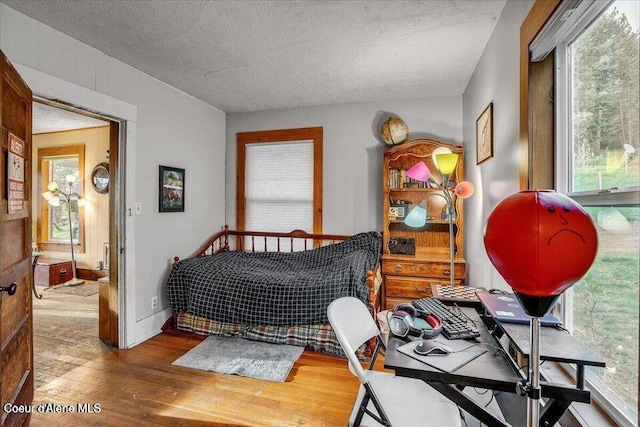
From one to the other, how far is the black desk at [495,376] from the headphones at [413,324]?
0.14 meters

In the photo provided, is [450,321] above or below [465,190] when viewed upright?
below

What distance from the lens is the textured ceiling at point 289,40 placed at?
1.92 metres

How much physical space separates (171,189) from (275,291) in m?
1.58

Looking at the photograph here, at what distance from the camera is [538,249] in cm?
65

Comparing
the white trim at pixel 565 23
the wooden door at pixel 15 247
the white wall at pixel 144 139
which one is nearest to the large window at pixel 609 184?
the white trim at pixel 565 23

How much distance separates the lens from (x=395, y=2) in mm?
1854

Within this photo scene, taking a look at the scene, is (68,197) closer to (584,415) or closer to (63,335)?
(63,335)

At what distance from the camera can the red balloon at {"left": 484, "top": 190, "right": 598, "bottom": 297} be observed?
64 cm

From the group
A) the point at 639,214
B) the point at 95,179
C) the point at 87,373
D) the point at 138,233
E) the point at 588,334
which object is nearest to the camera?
the point at 639,214

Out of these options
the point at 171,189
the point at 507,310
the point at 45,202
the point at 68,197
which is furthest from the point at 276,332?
the point at 45,202

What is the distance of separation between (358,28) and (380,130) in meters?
1.58

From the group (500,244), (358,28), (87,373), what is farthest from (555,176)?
(87,373)

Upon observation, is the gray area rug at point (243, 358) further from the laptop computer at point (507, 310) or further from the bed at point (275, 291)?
the laptop computer at point (507, 310)

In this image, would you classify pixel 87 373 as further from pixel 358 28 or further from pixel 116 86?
pixel 358 28
